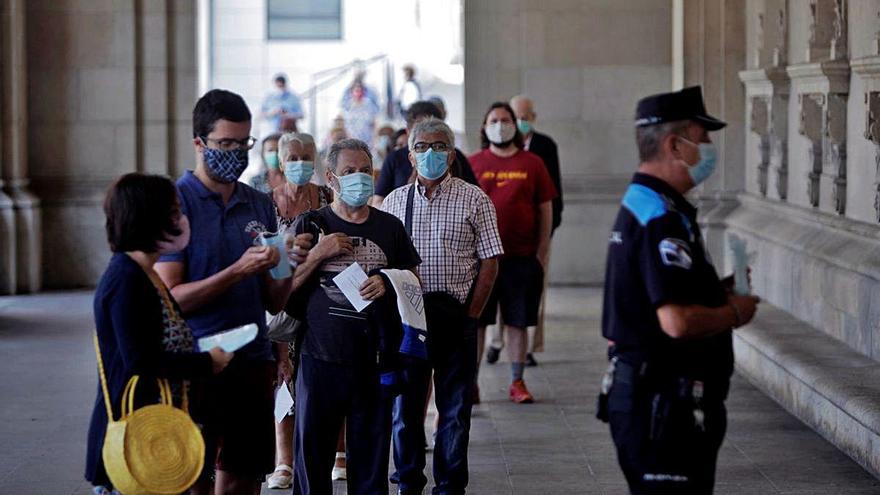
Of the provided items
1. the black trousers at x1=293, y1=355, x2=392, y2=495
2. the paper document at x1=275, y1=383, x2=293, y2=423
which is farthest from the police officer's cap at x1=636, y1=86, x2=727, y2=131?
the paper document at x1=275, y1=383, x2=293, y2=423

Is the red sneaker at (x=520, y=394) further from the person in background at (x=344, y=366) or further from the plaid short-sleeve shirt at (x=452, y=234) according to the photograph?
the person in background at (x=344, y=366)

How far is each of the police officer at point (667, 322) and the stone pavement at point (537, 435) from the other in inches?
121

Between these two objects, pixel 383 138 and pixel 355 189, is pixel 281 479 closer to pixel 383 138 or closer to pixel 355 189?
pixel 355 189

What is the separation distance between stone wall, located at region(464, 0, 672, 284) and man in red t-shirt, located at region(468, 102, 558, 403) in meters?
6.32

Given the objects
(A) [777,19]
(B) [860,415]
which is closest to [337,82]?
(A) [777,19]

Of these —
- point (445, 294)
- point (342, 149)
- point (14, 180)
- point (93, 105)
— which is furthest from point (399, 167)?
point (93, 105)

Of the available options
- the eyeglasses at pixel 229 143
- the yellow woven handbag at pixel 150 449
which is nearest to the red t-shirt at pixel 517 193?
the eyeglasses at pixel 229 143

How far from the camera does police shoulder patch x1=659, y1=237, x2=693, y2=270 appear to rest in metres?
4.79

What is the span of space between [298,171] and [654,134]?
Answer: 324cm

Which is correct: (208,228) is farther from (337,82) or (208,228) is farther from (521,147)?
(337,82)

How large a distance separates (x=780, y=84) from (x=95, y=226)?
293 inches

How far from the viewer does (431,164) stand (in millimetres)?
7762

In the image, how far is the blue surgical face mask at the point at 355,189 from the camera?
6.75 metres

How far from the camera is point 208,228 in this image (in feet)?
18.6
